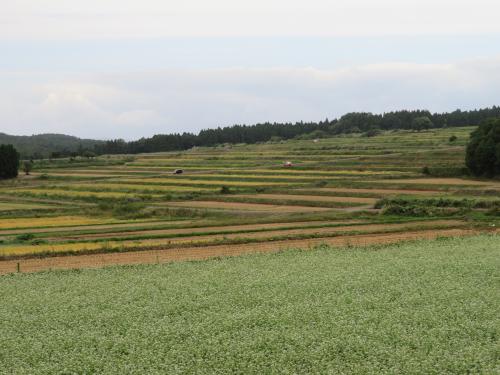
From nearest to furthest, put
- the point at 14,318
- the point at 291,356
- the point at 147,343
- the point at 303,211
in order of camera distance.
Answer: the point at 291,356, the point at 147,343, the point at 14,318, the point at 303,211

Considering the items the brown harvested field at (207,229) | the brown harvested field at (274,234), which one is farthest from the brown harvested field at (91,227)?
the brown harvested field at (274,234)

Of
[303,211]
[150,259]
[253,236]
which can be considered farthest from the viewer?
[303,211]

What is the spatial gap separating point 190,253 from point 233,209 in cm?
2394

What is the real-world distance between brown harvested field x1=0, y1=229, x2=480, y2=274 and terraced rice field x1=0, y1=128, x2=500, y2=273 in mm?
67

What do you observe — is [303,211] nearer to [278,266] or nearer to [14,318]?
[278,266]

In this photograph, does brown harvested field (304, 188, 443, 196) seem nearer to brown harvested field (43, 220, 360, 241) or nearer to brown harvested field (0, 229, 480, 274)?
brown harvested field (43, 220, 360, 241)

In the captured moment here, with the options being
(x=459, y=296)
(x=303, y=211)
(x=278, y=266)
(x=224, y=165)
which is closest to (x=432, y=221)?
(x=303, y=211)

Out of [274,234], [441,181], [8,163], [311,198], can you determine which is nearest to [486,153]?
[441,181]

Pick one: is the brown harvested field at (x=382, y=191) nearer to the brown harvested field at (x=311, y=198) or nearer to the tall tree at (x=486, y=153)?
the brown harvested field at (x=311, y=198)

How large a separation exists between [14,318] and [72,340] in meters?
4.37

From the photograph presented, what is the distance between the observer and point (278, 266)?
33.4 m

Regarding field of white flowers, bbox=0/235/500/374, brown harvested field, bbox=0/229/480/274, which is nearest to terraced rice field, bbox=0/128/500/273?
brown harvested field, bbox=0/229/480/274

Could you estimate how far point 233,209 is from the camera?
6303 cm

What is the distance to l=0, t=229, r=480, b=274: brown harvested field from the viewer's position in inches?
1442
